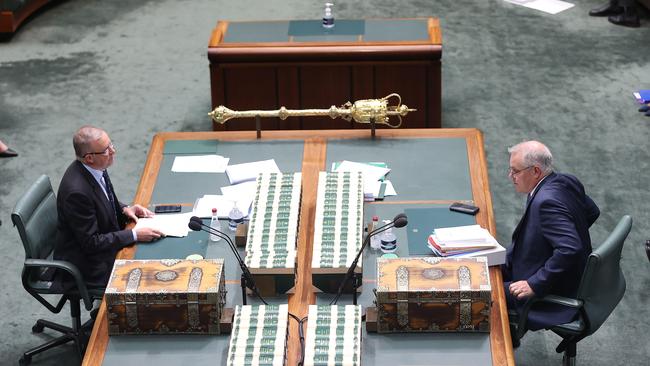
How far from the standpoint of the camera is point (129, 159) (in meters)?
7.58

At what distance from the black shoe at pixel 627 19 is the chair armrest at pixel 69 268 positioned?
6591mm

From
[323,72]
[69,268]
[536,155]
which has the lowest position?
[323,72]

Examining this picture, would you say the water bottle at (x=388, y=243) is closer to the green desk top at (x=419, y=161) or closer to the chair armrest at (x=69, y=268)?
the green desk top at (x=419, y=161)

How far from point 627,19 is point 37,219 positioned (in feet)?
21.8

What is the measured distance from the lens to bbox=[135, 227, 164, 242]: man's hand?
4988mm

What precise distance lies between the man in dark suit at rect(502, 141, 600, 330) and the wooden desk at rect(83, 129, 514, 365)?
207mm

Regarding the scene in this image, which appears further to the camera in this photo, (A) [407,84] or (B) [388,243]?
(A) [407,84]

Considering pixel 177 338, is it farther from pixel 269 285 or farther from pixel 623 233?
pixel 623 233

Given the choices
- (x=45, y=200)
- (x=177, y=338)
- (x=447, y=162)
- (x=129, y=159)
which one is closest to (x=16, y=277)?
(x=45, y=200)

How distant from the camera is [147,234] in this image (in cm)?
498

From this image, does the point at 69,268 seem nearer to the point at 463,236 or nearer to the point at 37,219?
the point at 37,219

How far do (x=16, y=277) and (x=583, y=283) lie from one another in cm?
348

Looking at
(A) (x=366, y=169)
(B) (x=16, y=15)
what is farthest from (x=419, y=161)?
(B) (x=16, y=15)

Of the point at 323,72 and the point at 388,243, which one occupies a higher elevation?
the point at 388,243
